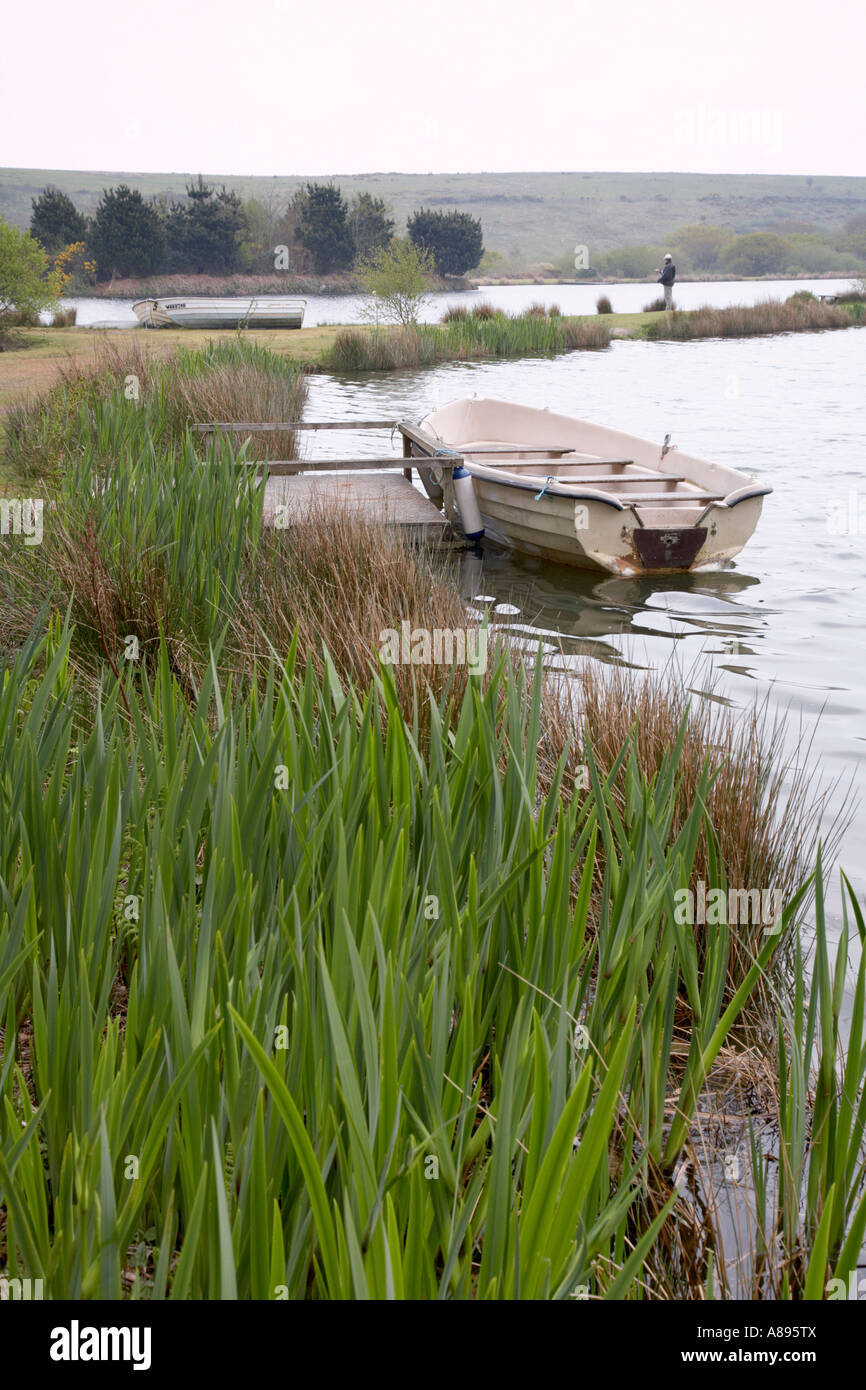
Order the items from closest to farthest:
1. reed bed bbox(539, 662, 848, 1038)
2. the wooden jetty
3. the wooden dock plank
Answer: reed bed bbox(539, 662, 848, 1038)
the wooden dock plank
the wooden jetty

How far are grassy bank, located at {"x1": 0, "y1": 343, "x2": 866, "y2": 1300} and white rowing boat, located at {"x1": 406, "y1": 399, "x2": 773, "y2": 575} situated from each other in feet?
13.1

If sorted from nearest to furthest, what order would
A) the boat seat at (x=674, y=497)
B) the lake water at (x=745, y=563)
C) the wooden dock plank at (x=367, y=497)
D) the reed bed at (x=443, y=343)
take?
the lake water at (x=745, y=563), the wooden dock plank at (x=367, y=497), the boat seat at (x=674, y=497), the reed bed at (x=443, y=343)

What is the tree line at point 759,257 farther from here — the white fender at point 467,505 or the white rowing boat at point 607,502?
the white fender at point 467,505

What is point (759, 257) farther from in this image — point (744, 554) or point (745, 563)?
point (745, 563)

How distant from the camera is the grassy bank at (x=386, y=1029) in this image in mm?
1073

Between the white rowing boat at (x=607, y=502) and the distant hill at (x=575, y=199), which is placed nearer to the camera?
the white rowing boat at (x=607, y=502)

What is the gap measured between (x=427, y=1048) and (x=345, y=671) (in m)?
2.16

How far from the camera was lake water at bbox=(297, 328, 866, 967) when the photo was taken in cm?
501

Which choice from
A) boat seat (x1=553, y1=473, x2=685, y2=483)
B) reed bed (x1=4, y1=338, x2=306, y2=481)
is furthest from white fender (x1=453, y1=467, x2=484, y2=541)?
reed bed (x1=4, y1=338, x2=306, y2=481)

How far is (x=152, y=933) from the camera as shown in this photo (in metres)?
1.38

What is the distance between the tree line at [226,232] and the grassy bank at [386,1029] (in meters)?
38.0

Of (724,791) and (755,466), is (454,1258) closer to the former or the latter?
(724,791)

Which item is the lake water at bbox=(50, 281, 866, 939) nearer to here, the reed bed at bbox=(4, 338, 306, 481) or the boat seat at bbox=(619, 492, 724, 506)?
the boat seat at bbox=(619, 492, 724, 506)

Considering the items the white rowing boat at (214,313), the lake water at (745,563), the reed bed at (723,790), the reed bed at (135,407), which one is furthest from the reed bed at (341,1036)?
the white rowing boat at (214,313)
